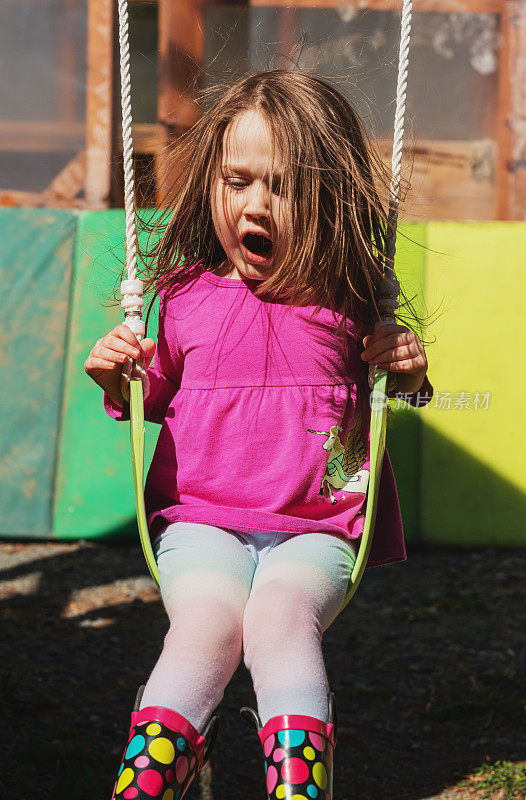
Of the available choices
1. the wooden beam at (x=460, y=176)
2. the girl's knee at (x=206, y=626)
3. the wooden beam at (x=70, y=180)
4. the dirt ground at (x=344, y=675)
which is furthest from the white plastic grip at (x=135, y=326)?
the wooden beam at (x=460, y=176)

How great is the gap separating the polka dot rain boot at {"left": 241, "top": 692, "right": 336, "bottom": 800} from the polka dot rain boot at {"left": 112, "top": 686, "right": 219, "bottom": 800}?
108 millimetres

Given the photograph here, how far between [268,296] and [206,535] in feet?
1.49

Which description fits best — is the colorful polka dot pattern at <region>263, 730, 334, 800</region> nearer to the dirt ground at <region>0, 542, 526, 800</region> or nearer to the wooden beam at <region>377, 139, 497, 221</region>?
the dirt ground at <region>0, 542, 526, 800</region>

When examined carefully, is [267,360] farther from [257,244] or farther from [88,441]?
[88,441]

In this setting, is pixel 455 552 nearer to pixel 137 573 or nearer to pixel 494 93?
pixel 137 573

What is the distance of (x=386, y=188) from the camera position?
1645 millimetres

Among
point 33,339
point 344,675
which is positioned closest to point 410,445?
point 344,675

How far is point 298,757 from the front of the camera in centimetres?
123

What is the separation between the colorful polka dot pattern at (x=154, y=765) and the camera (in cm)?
121

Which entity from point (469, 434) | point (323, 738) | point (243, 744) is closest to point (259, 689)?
point (323, 738)

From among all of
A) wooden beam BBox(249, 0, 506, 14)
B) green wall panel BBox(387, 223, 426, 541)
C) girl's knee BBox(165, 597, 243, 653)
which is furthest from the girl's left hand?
wooden beam BBox(249, 0, 506, 14)

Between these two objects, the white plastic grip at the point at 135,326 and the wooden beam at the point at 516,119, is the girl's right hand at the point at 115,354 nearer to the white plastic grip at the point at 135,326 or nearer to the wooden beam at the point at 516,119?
the white plastic grip at the point at 135,326

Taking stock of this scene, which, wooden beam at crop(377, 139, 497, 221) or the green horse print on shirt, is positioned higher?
wooden beam at crop(377, 139, 497, 221)

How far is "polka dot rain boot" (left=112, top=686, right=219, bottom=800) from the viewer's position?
1217 mm
